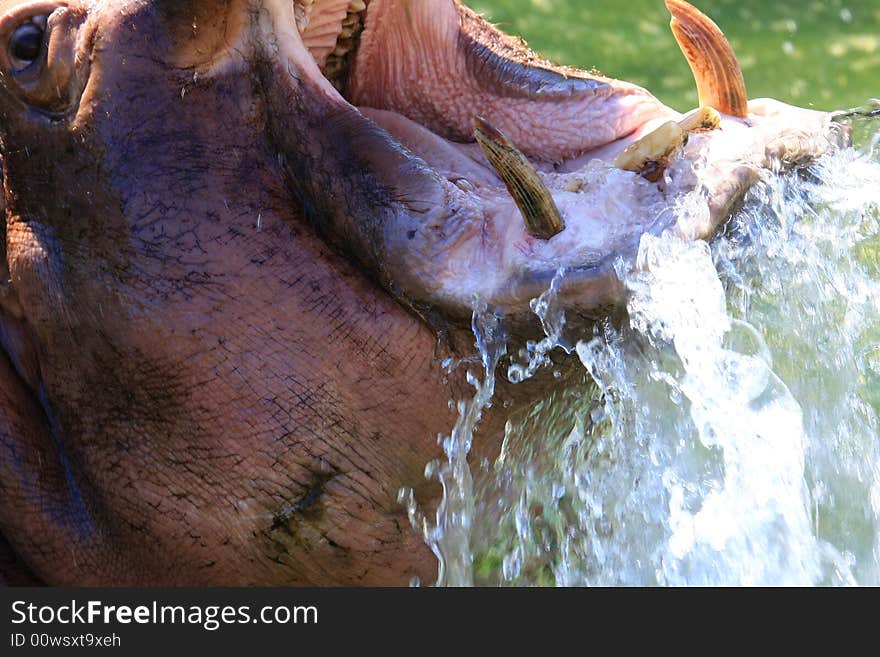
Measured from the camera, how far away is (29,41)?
7.76 ft

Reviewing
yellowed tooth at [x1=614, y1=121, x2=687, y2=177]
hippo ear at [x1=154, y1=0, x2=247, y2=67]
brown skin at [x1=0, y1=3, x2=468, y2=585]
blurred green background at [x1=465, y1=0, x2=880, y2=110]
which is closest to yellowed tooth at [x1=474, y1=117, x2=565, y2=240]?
yellowed tooth at [x1=614, y1=121, x2=687, y2=177]

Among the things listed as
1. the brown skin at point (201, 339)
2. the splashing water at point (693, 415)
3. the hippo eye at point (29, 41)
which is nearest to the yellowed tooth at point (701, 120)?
the splashing water at point (693, 415)

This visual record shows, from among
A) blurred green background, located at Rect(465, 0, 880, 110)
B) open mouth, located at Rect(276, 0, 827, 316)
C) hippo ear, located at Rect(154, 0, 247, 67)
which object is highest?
hippo ear, located at Rect(154, 0, 247, 67)

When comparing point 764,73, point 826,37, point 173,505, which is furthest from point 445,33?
point 826,37

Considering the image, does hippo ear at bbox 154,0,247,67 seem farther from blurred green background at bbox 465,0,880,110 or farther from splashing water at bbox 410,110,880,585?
blurred green background at bbox 465,0,880,110

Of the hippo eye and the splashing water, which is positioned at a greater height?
the hippo eye

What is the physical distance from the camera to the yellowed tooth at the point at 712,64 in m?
2.53

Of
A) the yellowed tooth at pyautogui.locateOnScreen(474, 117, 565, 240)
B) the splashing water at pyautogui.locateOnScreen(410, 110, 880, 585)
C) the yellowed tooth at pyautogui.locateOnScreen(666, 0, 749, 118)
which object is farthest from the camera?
the yellowed tooth at pyautogui.locateOnScreen(666, 0, 749, 118)

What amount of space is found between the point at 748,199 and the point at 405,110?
0.79 meters

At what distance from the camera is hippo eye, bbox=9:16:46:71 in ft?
7.75

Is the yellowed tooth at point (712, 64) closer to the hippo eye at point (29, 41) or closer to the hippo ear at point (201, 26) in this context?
the hippo ear at point (201, 26)

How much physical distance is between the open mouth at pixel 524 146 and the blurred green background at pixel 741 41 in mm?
3668

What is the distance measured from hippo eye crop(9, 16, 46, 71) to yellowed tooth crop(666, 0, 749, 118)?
1.08 metres

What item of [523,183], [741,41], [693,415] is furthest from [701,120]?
[741,41]
